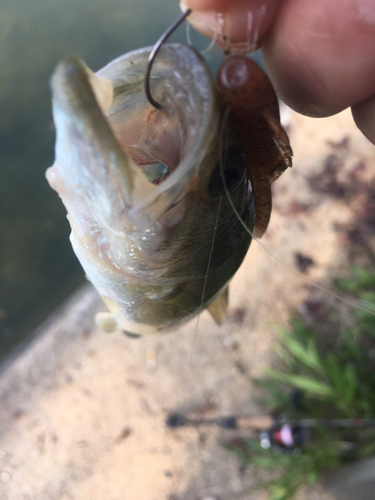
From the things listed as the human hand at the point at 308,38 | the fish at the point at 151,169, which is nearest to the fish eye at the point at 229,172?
the fish at the point at 151,169

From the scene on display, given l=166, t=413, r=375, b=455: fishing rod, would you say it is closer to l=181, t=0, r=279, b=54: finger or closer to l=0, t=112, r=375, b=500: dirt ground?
l=0, t=112, r=375, b=500: dirt ground

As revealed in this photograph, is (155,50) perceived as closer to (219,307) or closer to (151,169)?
(151,169)

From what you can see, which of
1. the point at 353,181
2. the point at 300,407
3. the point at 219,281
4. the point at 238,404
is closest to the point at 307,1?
the point at 219,281

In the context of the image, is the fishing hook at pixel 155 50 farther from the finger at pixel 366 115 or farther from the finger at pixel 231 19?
the finger at pixel 366 115

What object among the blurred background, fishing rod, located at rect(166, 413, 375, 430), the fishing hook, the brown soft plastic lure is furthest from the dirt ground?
the fishing hook

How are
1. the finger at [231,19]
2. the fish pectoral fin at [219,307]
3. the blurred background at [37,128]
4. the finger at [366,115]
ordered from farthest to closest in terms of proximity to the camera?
the blurred background at [37,128]
the fish pectoral fin at [219,307]
the finger at [366,115]
the finger at [231,19]

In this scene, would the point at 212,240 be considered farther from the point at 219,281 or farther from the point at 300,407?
the point at 300,407
